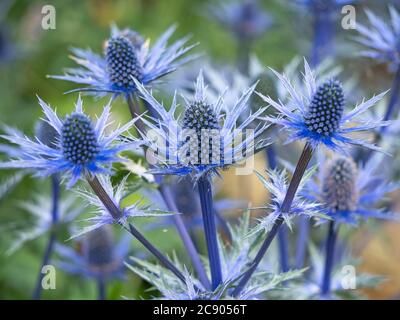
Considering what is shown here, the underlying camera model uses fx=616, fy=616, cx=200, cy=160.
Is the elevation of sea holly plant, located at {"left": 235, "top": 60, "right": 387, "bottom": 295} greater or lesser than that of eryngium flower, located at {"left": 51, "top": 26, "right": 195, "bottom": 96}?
lesser

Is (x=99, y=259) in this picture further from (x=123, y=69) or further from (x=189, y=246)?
(x=123, y=69)

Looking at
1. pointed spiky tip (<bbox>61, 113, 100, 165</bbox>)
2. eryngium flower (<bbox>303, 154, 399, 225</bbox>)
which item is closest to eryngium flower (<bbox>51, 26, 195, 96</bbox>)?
pointed spiky tip (<bbox>61, 113, 100, 165</bbox>)

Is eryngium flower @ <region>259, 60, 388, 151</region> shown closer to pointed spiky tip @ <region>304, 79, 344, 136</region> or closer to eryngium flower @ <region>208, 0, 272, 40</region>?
pointed spiky tip @ <region>304, 79, 344, 136</region>

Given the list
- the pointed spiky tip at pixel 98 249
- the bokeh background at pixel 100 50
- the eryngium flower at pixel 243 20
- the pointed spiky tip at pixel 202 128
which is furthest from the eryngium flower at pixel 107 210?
the eryngium flower at pixel 243 20

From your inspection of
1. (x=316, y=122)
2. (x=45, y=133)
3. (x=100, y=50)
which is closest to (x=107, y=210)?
(x=316, y=122)
